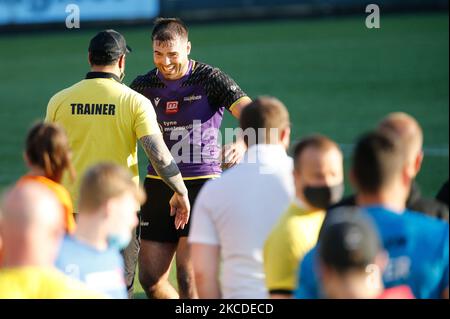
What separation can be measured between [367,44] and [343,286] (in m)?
20.3

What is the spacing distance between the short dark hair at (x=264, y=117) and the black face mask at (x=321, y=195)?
0.52 metres

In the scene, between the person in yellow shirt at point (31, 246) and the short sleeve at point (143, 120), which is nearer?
the person in yellow shirt at point (31, 246)

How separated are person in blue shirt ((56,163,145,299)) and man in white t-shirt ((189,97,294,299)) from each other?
561 mm

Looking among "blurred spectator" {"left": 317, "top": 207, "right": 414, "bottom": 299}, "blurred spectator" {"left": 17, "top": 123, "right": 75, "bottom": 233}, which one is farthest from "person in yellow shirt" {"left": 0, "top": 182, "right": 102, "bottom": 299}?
"blurred spectator" {"left": 17, "top": 123, "right": 75, "bottom": 233}

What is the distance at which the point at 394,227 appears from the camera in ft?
14.9

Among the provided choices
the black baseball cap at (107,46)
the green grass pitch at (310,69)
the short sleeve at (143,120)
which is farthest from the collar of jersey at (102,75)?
the green grass pitch at (310,69)

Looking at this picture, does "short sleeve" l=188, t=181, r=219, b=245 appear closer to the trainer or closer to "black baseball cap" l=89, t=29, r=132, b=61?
the trainer

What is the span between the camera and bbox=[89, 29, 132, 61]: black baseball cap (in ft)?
24.0

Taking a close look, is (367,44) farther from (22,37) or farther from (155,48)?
(155,48)

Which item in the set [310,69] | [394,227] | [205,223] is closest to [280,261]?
[205,223]

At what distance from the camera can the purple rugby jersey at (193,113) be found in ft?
27.0

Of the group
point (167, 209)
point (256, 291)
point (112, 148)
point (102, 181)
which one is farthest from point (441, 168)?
point (102, 181)

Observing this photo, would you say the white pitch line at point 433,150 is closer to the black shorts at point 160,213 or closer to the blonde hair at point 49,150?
the black shorts at point 160,213

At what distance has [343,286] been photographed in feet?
12.5
